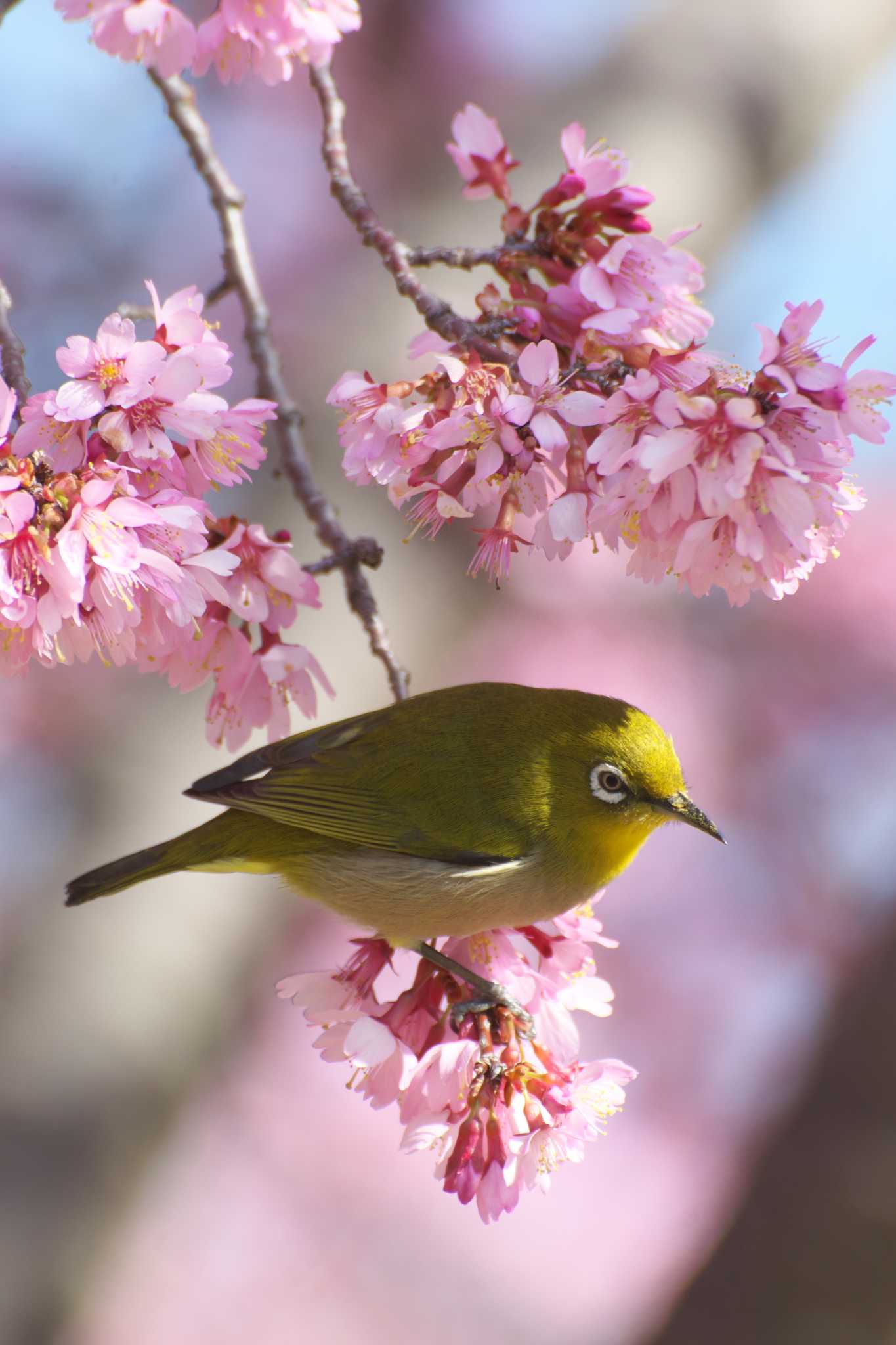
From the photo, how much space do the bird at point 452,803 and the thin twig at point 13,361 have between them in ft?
2.17

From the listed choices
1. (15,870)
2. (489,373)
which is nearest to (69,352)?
(489,373)

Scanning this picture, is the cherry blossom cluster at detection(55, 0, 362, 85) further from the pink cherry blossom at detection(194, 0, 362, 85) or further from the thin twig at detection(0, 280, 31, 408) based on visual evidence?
the thin twig at detection(0, 280, 31, 408)

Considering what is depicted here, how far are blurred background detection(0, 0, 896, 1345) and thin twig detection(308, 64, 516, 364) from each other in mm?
1034

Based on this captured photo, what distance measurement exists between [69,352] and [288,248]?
446 centimetres

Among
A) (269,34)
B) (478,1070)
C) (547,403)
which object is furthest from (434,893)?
(269,34)

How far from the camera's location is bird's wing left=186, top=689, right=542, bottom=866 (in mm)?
1715

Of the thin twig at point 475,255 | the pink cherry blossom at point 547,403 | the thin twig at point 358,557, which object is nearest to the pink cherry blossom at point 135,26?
the thin twig at point 475,255

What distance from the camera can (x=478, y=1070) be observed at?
1.41 meters

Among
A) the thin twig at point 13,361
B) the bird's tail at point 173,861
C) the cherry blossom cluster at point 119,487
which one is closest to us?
the cherry blossom cluster at point 119,487

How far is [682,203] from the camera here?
319 centimetres

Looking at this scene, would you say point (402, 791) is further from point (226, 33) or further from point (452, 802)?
point (226, 33)

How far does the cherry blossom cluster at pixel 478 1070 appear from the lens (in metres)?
1.39

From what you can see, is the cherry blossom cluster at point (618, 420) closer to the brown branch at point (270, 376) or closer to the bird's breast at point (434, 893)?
the brown branch at point (270, 376)

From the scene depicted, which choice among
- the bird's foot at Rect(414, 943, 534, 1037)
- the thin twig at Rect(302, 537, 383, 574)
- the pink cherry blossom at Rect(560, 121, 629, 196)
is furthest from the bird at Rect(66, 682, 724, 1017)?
the pink cherry blossom at Rect(560, 121, 629, 196)
